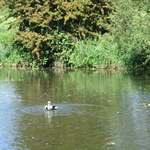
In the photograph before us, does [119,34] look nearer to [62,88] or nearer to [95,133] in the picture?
[62,88]

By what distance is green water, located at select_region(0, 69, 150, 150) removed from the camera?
49.6 feet

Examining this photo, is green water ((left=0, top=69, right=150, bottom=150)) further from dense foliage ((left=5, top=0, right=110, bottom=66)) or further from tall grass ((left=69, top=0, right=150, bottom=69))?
dense foliage ((left=5, top=0, right=110, bottom=66))

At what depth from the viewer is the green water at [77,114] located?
15.1 metres

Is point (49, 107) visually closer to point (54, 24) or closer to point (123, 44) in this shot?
point (123, 44)

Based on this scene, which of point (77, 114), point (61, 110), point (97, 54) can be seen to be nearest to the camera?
point (77, 114)

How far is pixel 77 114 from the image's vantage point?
63.8 feet

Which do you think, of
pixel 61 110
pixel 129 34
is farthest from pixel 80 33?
pixel 61 110

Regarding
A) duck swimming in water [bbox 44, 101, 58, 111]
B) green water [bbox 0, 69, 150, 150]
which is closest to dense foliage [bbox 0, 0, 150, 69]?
green water [bbox 0, 69, 150, 150]

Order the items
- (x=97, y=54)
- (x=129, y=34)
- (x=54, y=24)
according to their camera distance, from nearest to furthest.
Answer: (x=129, y=34), (x=97, y=54), (x=54, y=24)

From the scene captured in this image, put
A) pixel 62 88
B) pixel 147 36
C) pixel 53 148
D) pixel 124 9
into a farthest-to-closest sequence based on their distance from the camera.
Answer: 1. pixel 124 9
2. pixel 147 36
3. pixel 62 88
4. pixel 53 148

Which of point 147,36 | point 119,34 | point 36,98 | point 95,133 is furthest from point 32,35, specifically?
point 95,133

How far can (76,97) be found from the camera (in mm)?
23875

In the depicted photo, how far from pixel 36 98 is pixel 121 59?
13.7m

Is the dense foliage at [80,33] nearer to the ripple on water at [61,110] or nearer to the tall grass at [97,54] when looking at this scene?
the tall grass at [97,54]
